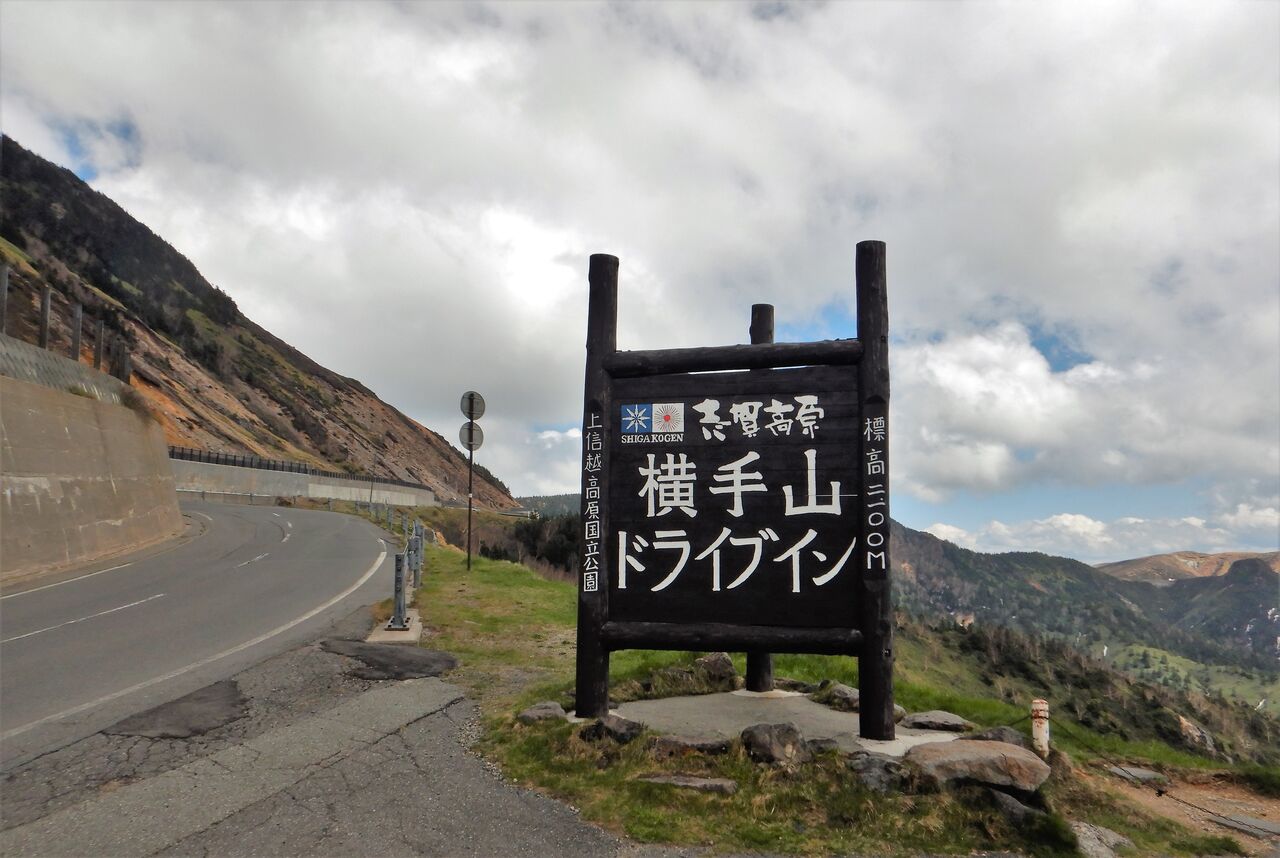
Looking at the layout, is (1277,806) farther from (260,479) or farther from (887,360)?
(260,479)

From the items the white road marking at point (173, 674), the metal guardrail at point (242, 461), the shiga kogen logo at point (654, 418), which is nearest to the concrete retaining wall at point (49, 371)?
the white road marking at point (173, 674)

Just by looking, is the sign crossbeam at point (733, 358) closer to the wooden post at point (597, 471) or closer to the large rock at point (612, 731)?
the wooden post at point (597, 471)

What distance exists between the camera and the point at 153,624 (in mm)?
12047

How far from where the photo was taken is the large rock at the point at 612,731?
6490mm

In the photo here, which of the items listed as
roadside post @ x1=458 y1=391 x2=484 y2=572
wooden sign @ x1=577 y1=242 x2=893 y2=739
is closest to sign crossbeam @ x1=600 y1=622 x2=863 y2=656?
wooden sign @ x1=577 y1=242 x2=893 y2=739

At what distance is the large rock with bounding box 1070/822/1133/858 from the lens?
4816mm

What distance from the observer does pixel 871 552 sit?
268 inches

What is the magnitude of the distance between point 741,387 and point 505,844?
14.2 feet

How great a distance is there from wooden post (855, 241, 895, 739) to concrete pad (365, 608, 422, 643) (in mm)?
6819

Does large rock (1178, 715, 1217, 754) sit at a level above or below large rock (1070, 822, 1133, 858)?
below

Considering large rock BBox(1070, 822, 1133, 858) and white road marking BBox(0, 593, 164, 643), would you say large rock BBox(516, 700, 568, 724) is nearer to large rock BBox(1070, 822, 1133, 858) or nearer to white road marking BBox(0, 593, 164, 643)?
large rock BBox(1070, 822, 1133, 858)

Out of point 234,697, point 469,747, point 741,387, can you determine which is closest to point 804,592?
point 741,387

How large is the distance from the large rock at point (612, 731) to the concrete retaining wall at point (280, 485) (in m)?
40.2

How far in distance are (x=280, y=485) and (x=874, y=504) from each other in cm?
5732
